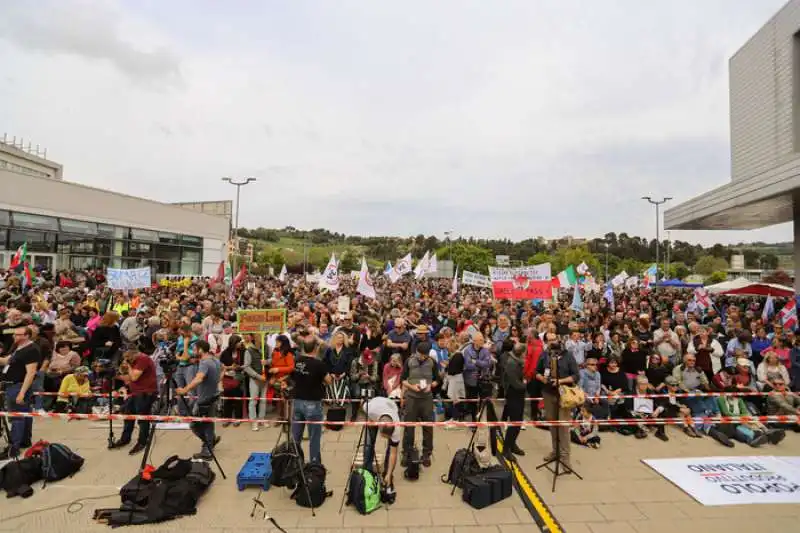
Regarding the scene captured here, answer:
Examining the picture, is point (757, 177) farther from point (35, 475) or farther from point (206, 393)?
point (35, 475)

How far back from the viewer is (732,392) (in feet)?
27.9

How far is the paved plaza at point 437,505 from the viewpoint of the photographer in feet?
16.4

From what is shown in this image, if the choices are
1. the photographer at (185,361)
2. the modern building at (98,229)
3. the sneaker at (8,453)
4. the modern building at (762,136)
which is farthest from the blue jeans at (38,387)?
the modern building at (98,229)

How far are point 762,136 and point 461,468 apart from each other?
83.8 ft

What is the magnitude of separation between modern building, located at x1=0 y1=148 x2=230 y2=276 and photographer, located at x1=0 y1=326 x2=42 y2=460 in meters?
27.1

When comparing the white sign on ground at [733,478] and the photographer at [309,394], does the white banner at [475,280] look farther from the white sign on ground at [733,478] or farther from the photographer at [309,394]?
the photographer at [309,394]

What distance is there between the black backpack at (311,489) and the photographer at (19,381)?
456 centimetres

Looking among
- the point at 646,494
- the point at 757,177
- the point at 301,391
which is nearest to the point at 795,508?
the point at 646,494

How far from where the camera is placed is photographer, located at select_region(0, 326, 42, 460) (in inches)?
256

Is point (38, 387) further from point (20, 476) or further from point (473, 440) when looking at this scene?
point (473, 440)

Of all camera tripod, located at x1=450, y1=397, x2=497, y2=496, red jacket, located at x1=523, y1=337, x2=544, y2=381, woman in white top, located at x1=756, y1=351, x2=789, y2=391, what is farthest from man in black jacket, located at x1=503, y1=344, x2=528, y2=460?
woman in white top, located at x1=756, y1=351, x2=789, y2=391

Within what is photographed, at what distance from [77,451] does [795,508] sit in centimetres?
1054

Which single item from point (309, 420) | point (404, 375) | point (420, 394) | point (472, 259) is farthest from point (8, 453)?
point (472, 259)

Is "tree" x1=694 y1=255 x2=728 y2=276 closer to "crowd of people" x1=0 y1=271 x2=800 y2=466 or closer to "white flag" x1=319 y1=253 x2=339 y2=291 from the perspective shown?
"white flag" x1=319 y1=253 x2=339 y2=291
